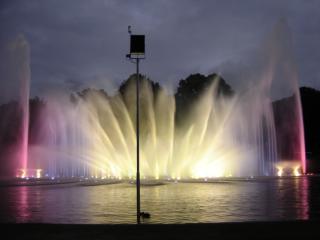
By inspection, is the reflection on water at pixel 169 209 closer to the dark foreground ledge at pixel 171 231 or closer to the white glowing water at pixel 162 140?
the dark foreground ledge at pixel 171 231

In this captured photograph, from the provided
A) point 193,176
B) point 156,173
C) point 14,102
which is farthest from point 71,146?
point 193,176

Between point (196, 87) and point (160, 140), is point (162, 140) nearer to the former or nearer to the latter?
point (160, 140)

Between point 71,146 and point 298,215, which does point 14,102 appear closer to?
point 71,146

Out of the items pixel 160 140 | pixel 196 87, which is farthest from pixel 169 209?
pixel 196 87

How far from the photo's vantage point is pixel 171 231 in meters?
11.3

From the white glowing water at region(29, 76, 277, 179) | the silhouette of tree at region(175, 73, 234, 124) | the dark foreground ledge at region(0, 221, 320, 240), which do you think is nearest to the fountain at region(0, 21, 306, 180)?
the white glowing water at region(29, 76, 277, 179)

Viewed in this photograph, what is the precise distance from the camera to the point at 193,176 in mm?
44781

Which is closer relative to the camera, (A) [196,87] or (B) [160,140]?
(B) [160,140]

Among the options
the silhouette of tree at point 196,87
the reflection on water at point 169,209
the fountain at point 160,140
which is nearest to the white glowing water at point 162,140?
the fountain at point 160,140

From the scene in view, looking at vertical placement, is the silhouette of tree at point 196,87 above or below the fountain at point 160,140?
above

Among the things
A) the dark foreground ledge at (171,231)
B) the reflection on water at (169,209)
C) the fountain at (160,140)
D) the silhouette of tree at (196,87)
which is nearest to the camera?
the dark foreground ledge at (171,231)

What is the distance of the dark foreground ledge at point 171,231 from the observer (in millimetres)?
10789

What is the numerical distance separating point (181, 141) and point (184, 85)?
3044 centimetres

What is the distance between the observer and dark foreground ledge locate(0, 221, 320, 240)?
1079 cm
